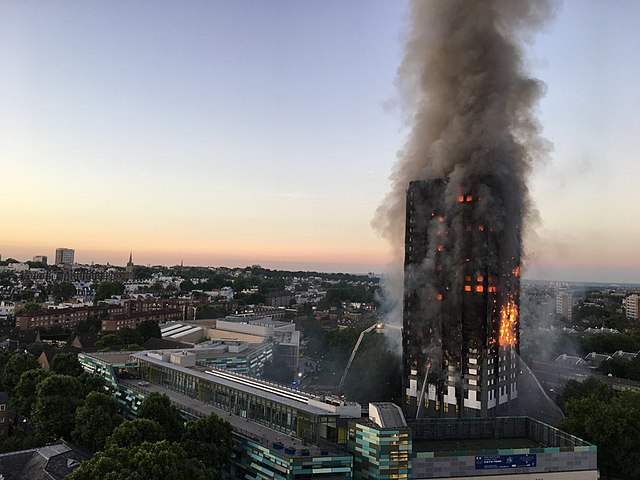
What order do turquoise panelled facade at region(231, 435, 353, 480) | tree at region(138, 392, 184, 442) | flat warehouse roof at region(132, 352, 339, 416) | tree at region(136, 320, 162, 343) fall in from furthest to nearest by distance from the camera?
tree at region(136, 320, 162, 343)
tree at region(138, 392, 184, 442)
flat warehouse roof at region(132, 352, 339, 416)
turquoise panelled facade at region(231, 435, 353, 480)

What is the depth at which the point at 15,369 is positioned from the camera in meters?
57.4

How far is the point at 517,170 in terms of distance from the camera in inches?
2249

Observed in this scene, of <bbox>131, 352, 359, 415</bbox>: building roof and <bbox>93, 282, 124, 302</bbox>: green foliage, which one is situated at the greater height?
<bbox>93, 282, 124, 302</bbox>: green foliage

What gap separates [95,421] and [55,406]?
658cm

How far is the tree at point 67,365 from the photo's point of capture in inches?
2309

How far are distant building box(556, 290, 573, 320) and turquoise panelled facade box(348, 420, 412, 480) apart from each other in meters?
154

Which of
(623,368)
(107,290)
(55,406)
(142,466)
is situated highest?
(107,290)

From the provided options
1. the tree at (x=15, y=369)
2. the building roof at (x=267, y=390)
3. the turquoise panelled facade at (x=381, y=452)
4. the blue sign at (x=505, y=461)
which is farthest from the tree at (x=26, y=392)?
the blue sign at (x=505, y=461)

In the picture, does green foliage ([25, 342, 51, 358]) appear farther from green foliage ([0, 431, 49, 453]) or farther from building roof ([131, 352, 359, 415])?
green foliage ([0, 431, 49, 453])

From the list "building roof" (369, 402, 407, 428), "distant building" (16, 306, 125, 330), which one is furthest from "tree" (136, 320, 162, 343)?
"building roof" (369, 402, 407, 428)

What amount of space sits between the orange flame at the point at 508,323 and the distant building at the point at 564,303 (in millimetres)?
125795

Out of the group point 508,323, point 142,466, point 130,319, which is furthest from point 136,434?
point 130,319

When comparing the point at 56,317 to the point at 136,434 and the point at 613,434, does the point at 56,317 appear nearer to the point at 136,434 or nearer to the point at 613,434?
the point at 136,434

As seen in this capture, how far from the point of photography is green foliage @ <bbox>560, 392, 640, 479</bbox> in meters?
40.9
